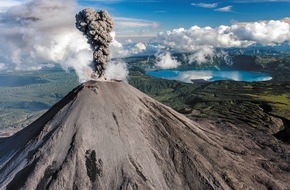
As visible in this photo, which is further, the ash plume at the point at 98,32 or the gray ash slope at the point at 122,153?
the ash plume at the point at 98,32

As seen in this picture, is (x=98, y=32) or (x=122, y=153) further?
(x=98, y=32)

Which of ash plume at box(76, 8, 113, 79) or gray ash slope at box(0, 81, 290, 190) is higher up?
ash plume at box(76, 8, 113, 79)

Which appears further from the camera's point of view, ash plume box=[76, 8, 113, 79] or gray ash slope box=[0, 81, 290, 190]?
ash plume box=[76, 8, 113, 79]

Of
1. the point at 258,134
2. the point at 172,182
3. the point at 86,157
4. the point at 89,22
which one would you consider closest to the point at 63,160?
the point at 86,157

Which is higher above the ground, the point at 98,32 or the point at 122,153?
the point at 98,32

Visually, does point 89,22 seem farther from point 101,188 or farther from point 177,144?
point 101,188
